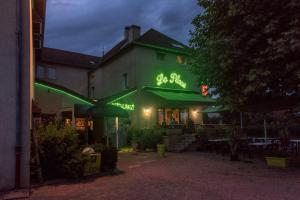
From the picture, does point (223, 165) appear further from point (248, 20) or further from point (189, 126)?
point (189, 126)

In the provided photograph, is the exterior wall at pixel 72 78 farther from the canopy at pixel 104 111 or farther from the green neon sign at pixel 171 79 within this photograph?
the canopy at pixel 104 111

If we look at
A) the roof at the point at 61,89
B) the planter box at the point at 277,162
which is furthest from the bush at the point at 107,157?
the roof at the point at 61,89

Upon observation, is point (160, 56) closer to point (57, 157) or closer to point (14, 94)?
Result: point (57, 157)

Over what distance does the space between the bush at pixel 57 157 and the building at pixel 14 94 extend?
0.99 metres

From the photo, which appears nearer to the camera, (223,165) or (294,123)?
(223,165)

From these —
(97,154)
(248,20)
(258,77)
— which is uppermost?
(248,20)

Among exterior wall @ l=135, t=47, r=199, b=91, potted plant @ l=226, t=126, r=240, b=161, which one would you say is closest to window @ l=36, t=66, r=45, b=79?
exterior wall @ l=135, t=47, r=199, b=91

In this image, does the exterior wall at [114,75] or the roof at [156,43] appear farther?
the roof at [156,43]

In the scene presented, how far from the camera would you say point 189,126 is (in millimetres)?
22469

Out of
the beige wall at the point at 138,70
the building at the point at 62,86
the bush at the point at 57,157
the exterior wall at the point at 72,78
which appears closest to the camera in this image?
the bush at the point at 57,157

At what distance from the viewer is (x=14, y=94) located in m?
8.88

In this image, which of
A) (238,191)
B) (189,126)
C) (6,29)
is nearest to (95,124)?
(189,126)

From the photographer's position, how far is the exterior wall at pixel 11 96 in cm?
861

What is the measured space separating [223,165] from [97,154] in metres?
5.74
